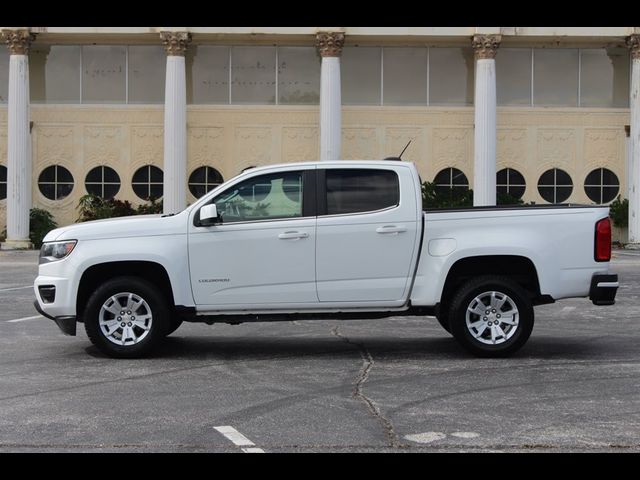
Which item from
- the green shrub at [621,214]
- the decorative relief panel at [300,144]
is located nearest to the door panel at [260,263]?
the decorative relief panel at [300,144]

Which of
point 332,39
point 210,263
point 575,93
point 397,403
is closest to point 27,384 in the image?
point 210,263

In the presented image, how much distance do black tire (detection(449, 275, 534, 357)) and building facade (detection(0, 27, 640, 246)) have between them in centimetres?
2900

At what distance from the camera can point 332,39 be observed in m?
37.6

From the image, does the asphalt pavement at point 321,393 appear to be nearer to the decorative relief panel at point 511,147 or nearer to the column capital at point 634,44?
the decorative relief panel at point 511,147

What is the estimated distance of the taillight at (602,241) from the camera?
1053 centimetres

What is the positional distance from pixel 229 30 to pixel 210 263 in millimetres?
28836

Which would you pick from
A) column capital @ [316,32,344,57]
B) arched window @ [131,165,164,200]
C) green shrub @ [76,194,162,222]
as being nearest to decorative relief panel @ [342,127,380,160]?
column capital @ [316,32,344,57]

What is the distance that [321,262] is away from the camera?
10469 mm

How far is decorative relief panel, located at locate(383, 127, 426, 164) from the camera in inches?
1560

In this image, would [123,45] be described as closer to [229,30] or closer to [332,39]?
[229,30]

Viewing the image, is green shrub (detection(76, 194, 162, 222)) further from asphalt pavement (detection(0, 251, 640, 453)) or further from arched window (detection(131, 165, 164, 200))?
asphalt pavement (detection(0, 251, 640, 453))

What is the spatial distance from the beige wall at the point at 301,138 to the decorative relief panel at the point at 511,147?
0.04 metres

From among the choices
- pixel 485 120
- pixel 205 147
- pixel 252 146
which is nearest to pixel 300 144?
pixel 252 146

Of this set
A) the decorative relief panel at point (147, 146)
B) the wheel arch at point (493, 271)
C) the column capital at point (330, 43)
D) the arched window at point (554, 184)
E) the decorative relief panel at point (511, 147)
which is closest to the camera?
the wheel arch at point (493, 271)
